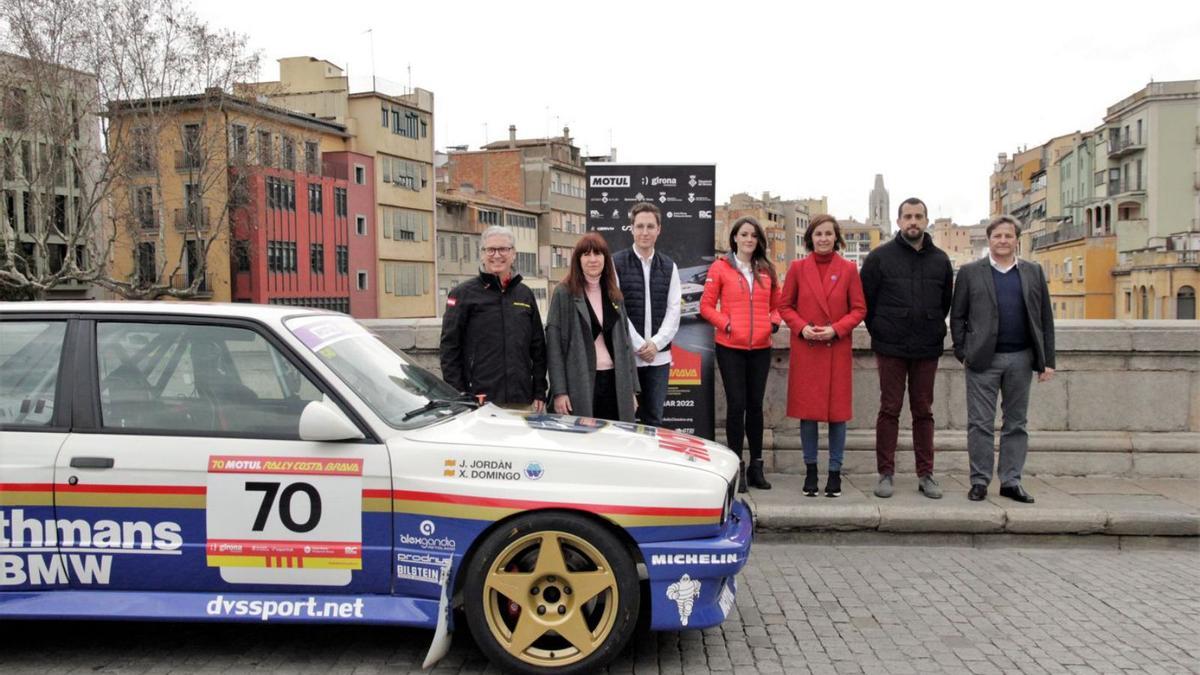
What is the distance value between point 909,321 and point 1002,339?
68cm

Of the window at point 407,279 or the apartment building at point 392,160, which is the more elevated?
the apartment building at point 392,160

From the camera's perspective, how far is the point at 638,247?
280 inches

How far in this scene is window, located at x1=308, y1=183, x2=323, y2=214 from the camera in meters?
59.3

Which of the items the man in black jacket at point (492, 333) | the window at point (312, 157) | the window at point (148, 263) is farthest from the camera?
the window at point (312, 157)

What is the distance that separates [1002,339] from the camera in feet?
23.1

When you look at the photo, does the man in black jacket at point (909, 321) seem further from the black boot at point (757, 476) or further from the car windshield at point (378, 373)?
the car windshield at point (378, 373)

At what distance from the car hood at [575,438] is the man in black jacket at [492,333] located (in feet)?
3.13

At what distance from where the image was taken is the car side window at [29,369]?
4352mm

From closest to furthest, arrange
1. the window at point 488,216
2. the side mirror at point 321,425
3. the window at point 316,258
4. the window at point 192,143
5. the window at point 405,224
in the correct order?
the side mirror at point 321,425
the window at point 192,143
the window at point 316,258
the window at point 405,224
the window at point 488,216

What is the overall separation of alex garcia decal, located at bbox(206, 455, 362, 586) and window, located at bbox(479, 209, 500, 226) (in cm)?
6920

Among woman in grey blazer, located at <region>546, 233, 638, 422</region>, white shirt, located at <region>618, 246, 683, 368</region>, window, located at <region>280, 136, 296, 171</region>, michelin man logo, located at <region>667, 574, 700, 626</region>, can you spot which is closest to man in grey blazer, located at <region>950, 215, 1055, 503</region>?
white shirt, located at <region>618, 246, 683, 368</region>

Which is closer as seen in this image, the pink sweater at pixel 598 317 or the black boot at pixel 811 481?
the pink sweater at pixel 598 317

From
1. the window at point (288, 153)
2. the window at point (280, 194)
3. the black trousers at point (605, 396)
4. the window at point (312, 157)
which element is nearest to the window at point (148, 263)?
the window at point (280, 194)

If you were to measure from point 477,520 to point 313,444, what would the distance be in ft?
2.64
